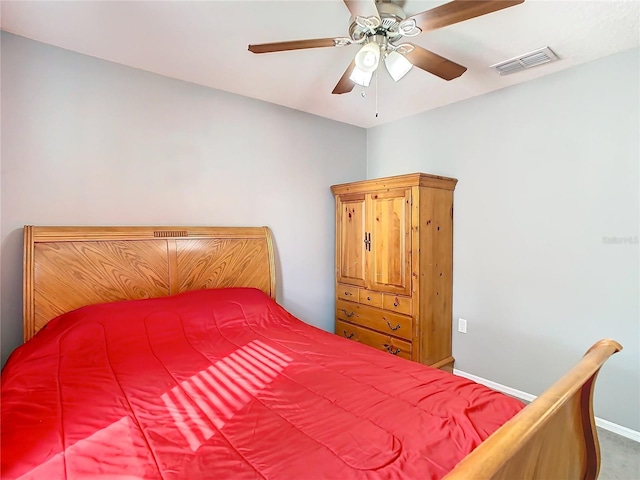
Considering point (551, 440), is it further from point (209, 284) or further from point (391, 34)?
point (209, 284)

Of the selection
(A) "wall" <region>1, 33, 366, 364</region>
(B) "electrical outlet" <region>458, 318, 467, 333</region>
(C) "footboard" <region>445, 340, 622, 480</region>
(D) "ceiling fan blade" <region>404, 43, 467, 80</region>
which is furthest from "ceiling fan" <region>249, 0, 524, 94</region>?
(B) "electrical outlet" <region>458, 318, 467, 333</region>

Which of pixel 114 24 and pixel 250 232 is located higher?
pixel 114 24

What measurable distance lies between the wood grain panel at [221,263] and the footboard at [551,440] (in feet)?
6.96

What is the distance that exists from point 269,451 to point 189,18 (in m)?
2.05

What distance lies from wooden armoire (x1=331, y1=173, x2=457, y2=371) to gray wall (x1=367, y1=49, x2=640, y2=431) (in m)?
0.18

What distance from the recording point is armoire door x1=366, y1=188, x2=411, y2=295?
9.01ft

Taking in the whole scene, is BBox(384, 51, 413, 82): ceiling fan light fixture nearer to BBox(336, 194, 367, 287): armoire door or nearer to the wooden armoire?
the wooden armoire

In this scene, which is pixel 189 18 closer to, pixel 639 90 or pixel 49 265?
pixel 49 265

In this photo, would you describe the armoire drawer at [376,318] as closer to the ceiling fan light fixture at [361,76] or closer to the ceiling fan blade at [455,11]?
the ceiling fan light fixture at [361,76]

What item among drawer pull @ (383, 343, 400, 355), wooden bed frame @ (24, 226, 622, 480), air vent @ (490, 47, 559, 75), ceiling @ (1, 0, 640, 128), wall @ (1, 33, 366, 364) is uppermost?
ceiling @ (1, 0, 640, 128)

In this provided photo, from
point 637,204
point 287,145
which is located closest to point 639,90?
point 637,204

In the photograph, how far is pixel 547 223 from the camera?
245 centimetres

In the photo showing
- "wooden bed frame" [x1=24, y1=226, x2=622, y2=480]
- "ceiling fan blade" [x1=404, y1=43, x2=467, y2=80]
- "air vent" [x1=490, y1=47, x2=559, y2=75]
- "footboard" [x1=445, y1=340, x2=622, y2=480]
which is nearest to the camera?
"footboard" [x1=445, y1=340, x2=622, y2=480]

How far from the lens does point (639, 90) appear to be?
81.3 inches
